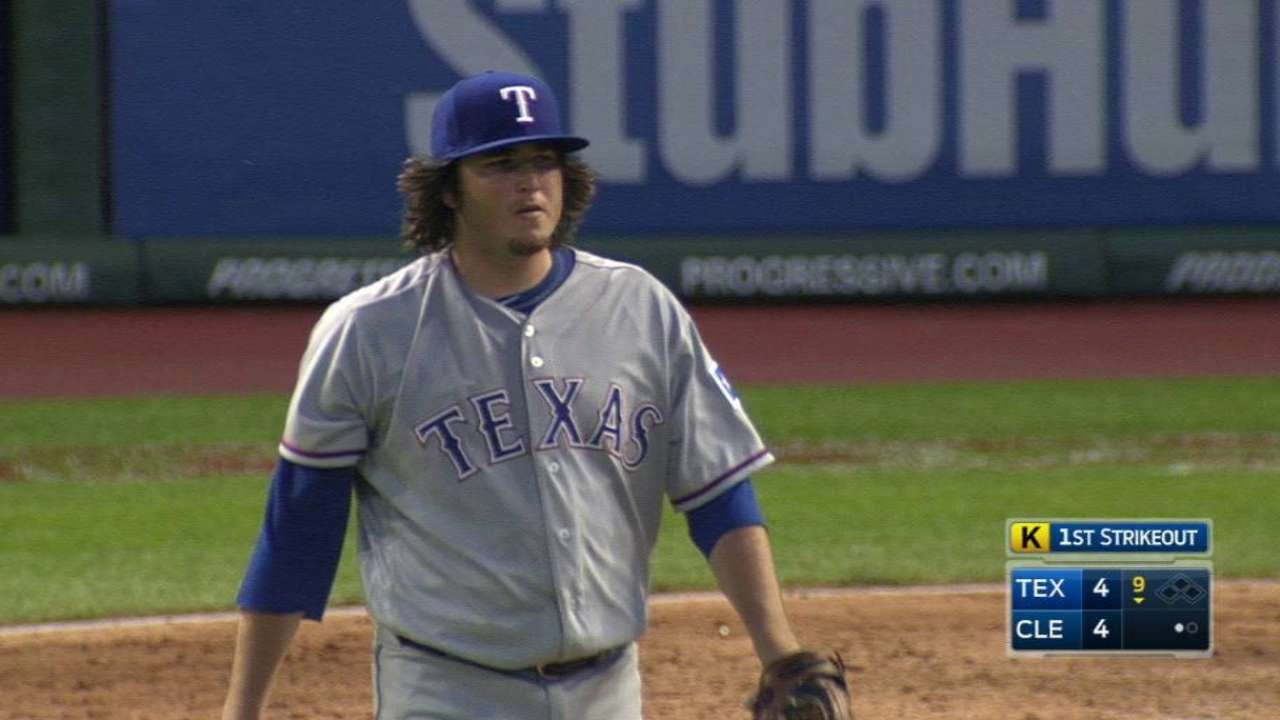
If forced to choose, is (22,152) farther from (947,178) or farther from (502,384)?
(502,384)

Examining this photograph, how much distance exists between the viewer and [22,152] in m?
19.2

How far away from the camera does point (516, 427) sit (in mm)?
3428

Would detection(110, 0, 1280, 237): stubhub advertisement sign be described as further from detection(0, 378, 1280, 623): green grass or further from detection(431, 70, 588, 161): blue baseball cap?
detection(431, 70, 588, 161): blue baseball cap

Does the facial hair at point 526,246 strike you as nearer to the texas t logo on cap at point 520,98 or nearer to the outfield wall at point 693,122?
the texas t logo on cap at point 520,98

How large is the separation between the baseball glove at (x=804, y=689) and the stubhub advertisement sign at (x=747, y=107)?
15803 millimetres

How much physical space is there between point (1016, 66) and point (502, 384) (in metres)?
16.2

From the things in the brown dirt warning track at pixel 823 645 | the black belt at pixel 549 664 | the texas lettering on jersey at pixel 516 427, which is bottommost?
the brown dirt warning track at pixel 823 645

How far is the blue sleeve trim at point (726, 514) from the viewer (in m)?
3.51

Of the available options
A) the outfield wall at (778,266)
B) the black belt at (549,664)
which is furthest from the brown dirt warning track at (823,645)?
the outfield wall at (778,266)

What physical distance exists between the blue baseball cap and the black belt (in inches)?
28.6

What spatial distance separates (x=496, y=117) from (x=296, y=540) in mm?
688
